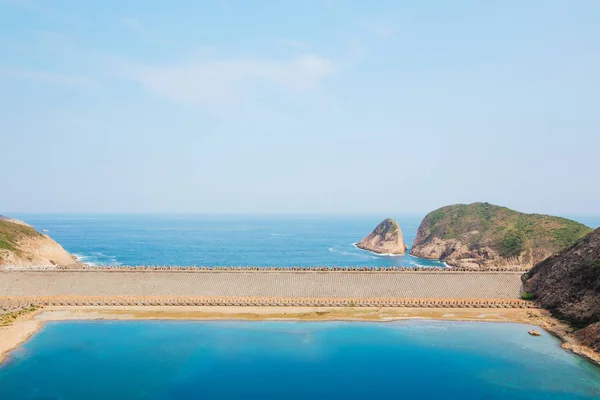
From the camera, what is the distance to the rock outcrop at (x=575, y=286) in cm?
5353

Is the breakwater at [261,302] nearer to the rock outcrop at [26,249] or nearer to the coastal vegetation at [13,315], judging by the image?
the coastal vegetation at [13,315]

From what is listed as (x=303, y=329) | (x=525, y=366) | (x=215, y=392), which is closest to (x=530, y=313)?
(x=525, y=366)

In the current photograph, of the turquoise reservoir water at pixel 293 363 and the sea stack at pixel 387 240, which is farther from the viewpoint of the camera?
the sea stack at pixel 387 240

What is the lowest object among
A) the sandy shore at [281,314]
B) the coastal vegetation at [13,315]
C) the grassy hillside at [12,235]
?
the coastal vegetation at [13,315]

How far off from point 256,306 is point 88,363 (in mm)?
24807

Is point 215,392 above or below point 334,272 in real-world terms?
below

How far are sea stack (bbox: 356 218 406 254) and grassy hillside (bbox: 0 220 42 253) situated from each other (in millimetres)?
110084

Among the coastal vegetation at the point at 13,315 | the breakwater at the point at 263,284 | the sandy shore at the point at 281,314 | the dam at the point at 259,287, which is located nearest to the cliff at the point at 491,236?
the breakwater at the point at 263,284

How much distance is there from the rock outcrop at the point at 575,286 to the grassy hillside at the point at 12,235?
105 meters

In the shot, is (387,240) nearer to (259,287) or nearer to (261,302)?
(259,287)

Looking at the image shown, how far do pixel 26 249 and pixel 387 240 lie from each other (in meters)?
113

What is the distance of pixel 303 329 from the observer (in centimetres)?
5619

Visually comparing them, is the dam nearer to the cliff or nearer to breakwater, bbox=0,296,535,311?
breakwater, bbox=0,296,535,311

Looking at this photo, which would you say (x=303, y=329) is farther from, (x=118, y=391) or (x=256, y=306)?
(x=118, y=391)
